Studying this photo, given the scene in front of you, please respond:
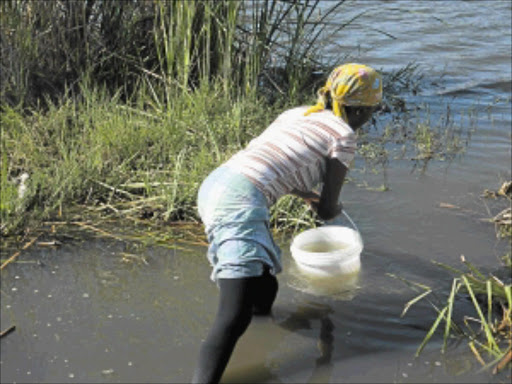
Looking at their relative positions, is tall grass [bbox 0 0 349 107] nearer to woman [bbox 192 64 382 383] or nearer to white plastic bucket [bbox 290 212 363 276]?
white plastic bucket [bbox 290 212 363 276]

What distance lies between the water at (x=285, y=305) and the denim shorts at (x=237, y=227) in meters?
0.47

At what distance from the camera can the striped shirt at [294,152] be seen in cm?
285

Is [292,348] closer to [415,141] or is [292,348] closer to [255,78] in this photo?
[255,78]

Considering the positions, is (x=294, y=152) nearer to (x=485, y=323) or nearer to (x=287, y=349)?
(x=287, y=349)

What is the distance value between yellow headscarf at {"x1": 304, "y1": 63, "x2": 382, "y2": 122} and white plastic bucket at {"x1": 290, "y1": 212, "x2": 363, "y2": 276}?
60cm

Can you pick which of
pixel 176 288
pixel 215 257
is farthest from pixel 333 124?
pixel 176 288

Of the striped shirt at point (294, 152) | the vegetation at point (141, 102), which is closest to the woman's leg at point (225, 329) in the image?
the striped shirt at point (294, 152)

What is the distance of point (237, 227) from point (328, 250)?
0.91 metres

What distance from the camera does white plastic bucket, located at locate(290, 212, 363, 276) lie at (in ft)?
10.8

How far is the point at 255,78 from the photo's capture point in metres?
5.14

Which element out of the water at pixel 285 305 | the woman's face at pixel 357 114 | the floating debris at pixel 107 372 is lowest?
the water at pixel 285 305

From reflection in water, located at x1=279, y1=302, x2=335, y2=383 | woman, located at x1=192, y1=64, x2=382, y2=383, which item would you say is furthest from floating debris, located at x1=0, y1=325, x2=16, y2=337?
reflection in water, located at x1=279, y1=302, x2=335, y2=383

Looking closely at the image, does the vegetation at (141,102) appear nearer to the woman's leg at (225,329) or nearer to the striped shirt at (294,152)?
the striped shirt at (294,152)

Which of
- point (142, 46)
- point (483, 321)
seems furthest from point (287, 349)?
point (142, 46)
